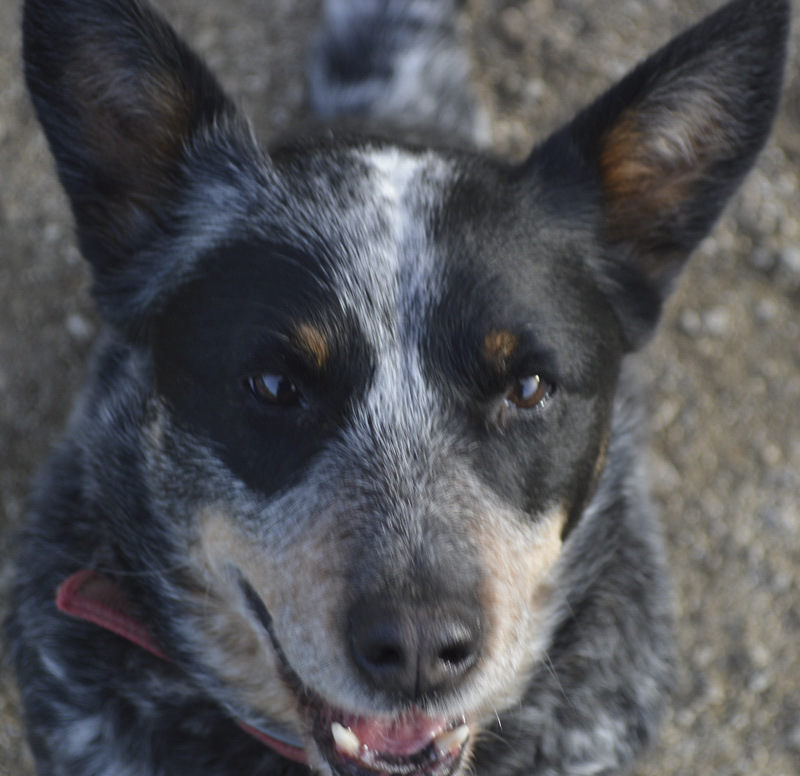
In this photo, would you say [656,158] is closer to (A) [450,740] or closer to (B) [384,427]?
(B) [384,427]

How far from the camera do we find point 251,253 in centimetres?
205

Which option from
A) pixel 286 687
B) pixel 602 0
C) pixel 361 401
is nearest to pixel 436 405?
pixel 361 401

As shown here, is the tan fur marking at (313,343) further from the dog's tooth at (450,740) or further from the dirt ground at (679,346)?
the dirt ground at (679,346)

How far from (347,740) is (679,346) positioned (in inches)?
93.7

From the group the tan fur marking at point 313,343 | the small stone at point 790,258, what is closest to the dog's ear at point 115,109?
the tan fur marking at point 313,343

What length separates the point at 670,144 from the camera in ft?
7.18

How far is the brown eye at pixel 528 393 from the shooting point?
196 centimetres

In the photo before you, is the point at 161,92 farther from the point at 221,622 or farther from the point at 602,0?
the point at 602,0

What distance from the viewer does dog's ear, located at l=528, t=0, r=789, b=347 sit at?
2043 mm

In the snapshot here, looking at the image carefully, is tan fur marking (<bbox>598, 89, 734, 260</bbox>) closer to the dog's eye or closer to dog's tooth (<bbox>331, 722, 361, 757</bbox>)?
the dog's eye

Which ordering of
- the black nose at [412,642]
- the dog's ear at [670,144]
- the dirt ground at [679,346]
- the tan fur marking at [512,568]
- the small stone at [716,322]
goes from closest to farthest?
the black nose at [412,642]
the tan fur marking at [512,568]
the dog's ear at [670,144]
the dirt ground at [679,346]
the small stone at [716,322]

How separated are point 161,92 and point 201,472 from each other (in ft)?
2.92

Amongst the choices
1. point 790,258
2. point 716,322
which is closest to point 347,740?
point 716,322

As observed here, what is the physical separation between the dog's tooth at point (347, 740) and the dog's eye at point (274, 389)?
716mm
